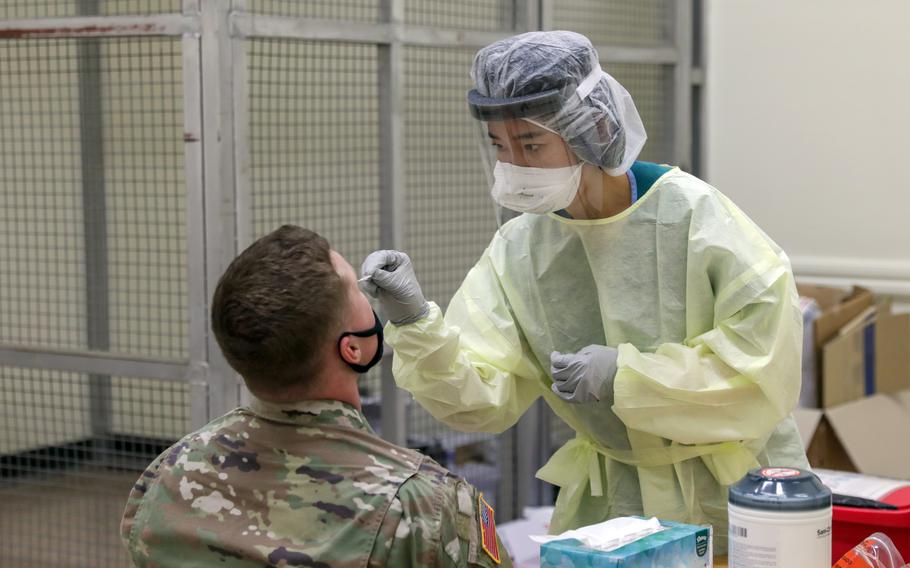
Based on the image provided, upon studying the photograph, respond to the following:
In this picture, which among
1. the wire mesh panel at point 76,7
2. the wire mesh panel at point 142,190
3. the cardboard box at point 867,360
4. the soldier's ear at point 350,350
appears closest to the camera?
the soldier's ear at point 350,350

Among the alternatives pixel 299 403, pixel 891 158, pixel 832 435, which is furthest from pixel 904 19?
pixel 299 403

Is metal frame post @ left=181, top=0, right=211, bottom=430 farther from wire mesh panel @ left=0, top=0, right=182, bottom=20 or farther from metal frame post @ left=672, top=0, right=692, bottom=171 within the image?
metal frame post @ left=672, top=0, right=692, bottom=171

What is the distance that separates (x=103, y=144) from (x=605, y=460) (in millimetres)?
2581

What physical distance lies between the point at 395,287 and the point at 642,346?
0.43 m

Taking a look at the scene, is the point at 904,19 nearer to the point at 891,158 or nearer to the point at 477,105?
the point at 891,158

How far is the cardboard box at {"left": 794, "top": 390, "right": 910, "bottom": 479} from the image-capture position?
11.3 ft

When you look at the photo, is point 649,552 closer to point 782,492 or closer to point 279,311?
point 782,492

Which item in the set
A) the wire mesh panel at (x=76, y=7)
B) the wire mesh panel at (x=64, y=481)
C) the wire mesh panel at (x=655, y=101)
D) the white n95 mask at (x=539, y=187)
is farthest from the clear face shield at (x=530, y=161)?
the wire mesh panel at (x=655, y=101)

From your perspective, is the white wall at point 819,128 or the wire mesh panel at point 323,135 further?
the white wall at point 819,128

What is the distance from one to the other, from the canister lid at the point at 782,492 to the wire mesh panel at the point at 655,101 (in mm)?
3045

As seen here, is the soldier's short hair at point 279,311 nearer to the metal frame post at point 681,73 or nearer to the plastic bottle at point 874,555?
the plastic bottle at point 874,555

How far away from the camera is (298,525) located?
139 centimetres

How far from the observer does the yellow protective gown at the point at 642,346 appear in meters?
1.75

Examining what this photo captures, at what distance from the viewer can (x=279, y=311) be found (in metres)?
1.37
